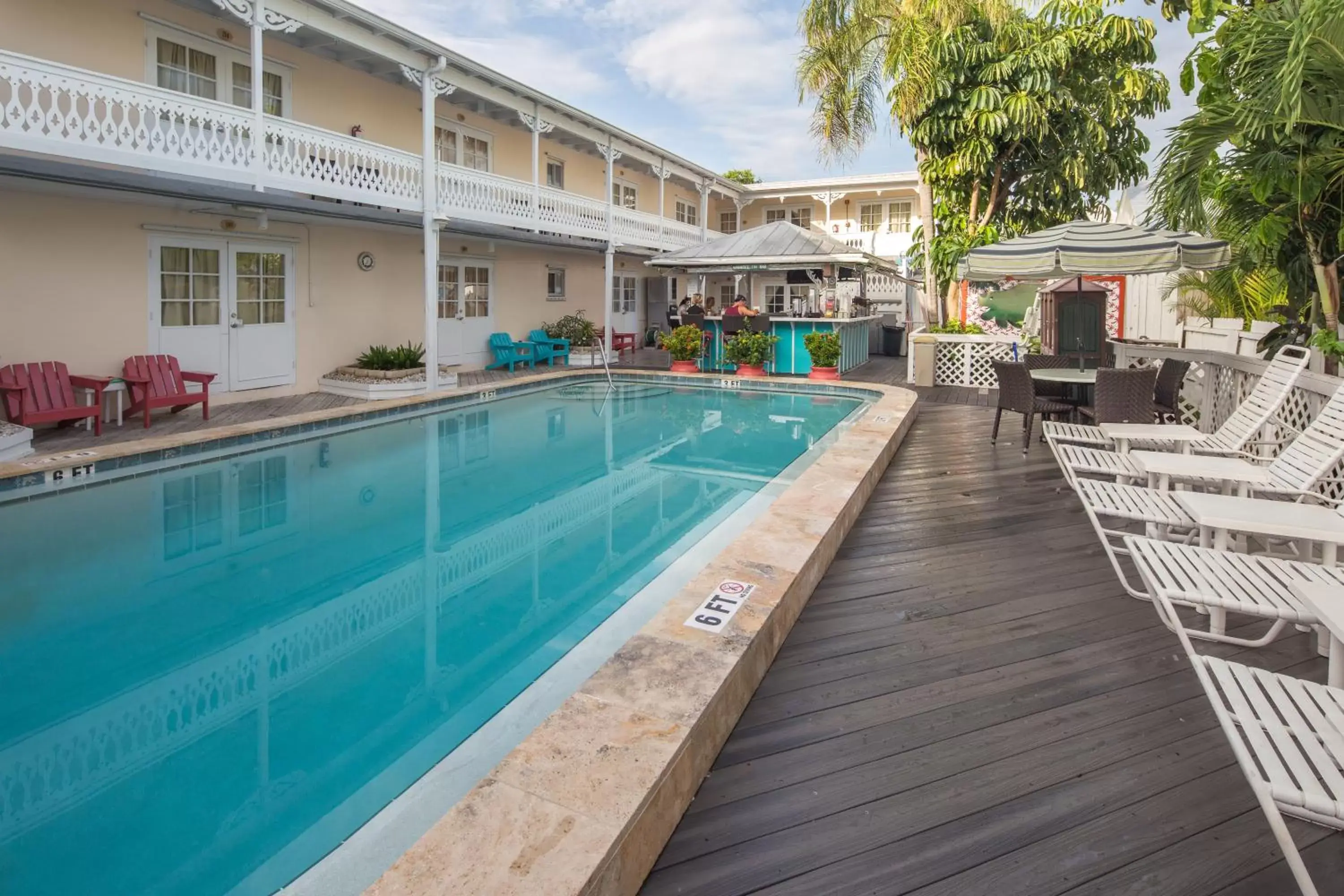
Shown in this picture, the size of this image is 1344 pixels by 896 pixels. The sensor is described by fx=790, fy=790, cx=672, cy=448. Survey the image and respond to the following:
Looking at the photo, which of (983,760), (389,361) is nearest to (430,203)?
(389,361)

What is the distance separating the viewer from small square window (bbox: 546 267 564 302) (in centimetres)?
1722

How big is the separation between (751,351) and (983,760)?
11870 mm

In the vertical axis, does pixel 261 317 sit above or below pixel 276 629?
above

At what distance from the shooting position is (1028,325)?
667 inches

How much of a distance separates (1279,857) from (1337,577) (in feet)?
3.61

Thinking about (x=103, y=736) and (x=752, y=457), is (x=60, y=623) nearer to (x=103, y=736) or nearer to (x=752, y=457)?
(x=103, y=736)

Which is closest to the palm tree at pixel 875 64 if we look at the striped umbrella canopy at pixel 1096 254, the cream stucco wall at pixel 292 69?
the cream stucco wall at pixel 292 69

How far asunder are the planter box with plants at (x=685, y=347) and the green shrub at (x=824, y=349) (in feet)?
6.57

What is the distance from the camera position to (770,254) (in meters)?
14.0

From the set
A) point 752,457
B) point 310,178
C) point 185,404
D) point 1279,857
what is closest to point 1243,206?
point 752,457

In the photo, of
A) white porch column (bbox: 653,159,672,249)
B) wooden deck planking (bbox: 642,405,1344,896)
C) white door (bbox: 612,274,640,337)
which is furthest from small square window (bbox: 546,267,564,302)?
wooden deck planking (bbox: 642,405,1344,896)

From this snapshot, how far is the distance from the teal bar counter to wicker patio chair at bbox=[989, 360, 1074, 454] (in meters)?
6.76

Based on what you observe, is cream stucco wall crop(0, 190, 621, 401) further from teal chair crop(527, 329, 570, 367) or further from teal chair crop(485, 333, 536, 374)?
teal chair crop(527, 329, 570, 367)

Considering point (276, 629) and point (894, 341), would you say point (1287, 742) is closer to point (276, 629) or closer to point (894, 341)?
point (276, 629)
